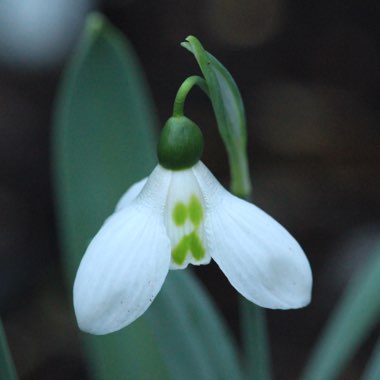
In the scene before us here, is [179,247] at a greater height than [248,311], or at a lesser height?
greater

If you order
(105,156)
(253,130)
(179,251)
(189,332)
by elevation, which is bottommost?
(253,130)

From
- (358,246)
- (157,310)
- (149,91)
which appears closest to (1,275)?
(149,91)

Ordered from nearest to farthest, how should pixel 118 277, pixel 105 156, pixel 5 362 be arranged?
pixel 118 277
pixel 5 362
pixel 105 156

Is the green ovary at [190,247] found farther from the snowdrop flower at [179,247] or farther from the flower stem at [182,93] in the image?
the flower stem at [182,93]

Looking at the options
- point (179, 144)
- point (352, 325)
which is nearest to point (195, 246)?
point (179, 144)

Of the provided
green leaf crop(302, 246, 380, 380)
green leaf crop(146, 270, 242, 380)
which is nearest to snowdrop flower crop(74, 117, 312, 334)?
green leaf crop(146, 270, 242, 380)

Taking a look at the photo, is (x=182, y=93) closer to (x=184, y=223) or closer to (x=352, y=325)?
(x=184, y=223)

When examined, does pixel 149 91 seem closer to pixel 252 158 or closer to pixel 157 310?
pixel 252 158
